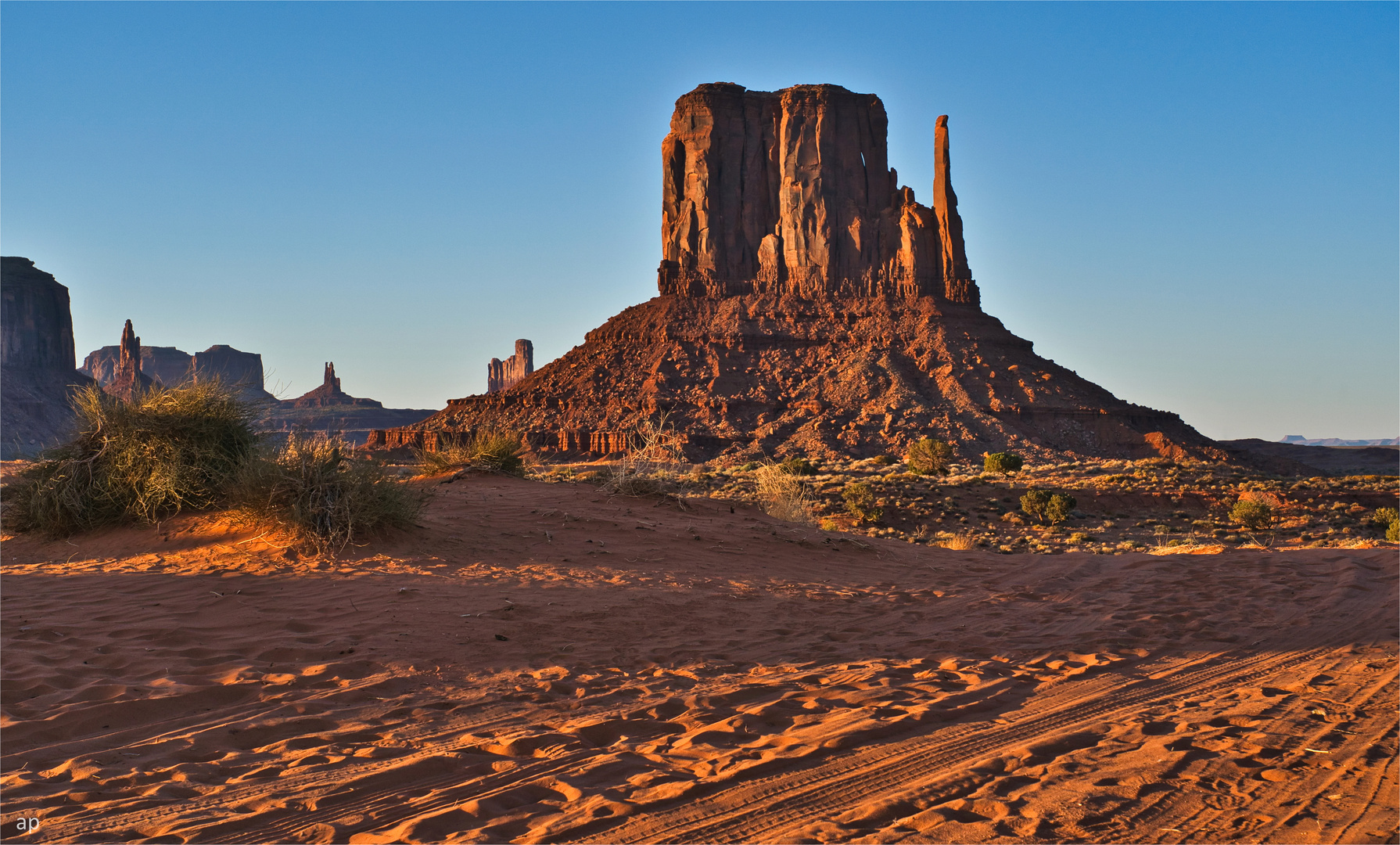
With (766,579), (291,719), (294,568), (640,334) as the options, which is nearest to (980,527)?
(766,579)

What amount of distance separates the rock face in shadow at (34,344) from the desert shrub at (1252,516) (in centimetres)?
11871

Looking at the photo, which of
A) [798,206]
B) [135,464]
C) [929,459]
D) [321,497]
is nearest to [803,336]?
[798,206]

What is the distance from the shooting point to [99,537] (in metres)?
11.8

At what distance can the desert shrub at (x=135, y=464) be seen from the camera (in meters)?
12.1

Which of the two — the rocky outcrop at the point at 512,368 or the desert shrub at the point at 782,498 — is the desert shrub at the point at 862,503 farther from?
the rocky outcrop at the point at 512,368

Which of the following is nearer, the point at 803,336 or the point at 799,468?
the point at 799,468

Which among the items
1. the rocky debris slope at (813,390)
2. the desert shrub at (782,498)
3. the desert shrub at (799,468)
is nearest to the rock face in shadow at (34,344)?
the rocky debris slope at (813,390)

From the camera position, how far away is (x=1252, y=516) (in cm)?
3008

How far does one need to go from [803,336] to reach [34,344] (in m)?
107

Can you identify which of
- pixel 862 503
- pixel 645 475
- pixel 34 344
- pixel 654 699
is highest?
pixel 34 344

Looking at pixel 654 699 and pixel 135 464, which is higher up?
pixel 135 464

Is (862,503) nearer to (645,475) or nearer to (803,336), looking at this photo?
(645,475)

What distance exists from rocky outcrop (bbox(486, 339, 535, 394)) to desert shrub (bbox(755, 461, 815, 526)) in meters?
146

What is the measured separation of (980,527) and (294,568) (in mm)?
23427
